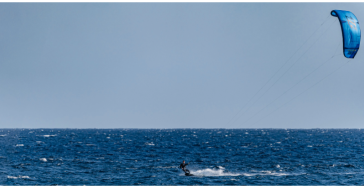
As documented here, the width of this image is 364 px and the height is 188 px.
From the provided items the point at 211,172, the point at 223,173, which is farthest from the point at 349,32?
the point at 211,172

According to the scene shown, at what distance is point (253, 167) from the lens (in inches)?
1753

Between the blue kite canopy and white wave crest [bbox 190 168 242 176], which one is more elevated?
the blue kite canopy

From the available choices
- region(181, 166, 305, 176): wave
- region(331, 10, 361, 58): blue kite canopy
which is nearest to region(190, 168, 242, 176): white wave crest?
region(181, 166, 305, 176): wave

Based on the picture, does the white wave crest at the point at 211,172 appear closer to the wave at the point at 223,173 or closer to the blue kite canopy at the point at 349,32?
the wave at the point at 223,173

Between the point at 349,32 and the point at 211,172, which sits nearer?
the point at 349,32

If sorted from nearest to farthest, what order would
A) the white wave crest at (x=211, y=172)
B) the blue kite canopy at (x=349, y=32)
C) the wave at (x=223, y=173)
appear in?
the blue kite canopy at (x=349, y=32) → the wave at (x=223, y=173) → the white wave crest at (x=211, y=172)

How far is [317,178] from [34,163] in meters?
37.5

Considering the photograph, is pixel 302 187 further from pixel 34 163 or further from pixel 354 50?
pixel 34 163

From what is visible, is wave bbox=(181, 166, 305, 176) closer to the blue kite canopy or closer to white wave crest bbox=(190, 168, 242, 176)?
white wave crest bbox=(190, 168, 242, 176)

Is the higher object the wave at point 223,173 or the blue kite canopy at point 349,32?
the blue kite canopy at point 349,32

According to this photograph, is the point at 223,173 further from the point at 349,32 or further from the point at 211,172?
the point at 349,32

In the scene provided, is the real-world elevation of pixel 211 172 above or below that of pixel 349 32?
below

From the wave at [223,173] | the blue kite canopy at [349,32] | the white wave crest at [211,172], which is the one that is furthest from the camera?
the white wave crest at [211,172]

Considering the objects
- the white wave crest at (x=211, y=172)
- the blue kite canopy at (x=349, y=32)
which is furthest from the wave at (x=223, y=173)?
the blue kite canopy at (x=349, y=32)
